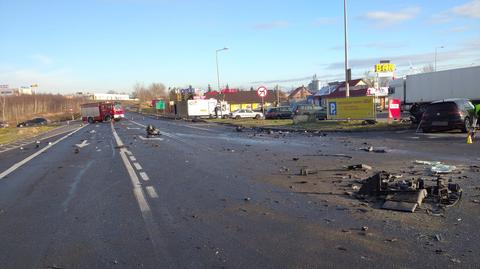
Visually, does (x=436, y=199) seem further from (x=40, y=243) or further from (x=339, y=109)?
(x=339, y=109)

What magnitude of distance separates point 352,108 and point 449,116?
31.9ft

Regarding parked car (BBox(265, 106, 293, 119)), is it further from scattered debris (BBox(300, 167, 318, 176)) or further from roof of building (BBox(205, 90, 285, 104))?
roof of building (BBox(205, 90, 285, 104))

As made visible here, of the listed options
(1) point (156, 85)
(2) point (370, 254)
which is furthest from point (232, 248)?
(1) point (156, 85)

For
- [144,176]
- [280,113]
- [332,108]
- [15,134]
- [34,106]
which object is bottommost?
[15,134]

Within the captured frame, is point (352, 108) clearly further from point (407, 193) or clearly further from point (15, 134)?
point (15, 134)

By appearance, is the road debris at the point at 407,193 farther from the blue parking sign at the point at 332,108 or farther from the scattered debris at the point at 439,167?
the blue parking sign at the point at 332,108

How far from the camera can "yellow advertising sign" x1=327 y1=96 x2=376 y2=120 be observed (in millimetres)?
28969

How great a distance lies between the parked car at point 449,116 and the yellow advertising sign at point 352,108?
22.9 ft

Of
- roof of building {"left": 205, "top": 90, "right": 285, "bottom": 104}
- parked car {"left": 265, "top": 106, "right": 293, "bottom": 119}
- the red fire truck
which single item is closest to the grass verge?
parked car {"left": 265, "top": 106, "right": 293, "bottom": 119}

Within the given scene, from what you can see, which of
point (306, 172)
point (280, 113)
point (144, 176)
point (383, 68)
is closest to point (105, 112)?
point (280, 113)

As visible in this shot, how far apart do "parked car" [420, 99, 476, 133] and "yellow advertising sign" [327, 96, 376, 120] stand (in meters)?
6.98

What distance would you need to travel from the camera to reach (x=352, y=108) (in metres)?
30.4

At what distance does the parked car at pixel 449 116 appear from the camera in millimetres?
20844

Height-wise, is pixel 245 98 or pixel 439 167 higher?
pixel 245 98
